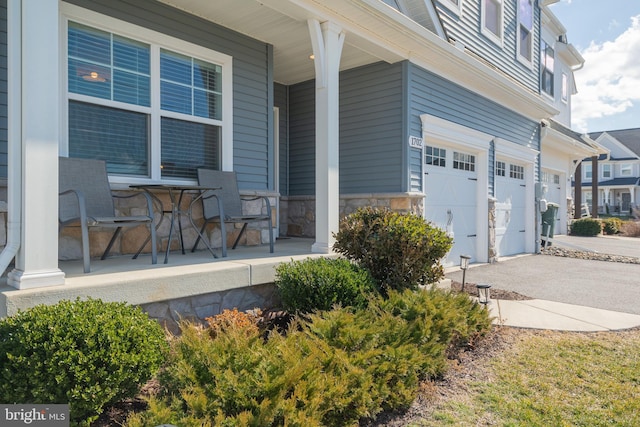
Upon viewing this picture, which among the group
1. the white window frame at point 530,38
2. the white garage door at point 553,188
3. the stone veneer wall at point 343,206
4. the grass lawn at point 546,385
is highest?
the white window frame at point 530,38

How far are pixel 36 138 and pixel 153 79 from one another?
79.4 inches

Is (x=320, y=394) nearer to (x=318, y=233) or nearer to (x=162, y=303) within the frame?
(x=162, y=303)

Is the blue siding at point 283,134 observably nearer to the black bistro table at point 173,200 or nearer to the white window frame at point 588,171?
the black bistro table at point 173,200

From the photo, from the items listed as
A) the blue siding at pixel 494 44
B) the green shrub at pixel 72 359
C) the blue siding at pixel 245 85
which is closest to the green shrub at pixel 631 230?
the blue siding at pixel 494 44

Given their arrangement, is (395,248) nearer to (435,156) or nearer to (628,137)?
(435,156)

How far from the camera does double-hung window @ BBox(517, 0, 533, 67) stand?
9414 mm

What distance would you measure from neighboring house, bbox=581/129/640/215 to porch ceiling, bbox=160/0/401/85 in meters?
28.1

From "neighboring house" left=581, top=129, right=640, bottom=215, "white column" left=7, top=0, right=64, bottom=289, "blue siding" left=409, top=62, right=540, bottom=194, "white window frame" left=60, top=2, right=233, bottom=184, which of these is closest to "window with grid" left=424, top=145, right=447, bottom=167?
"blue siding" left=409, top=62, right=540, bottom=194

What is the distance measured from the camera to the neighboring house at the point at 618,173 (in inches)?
1106

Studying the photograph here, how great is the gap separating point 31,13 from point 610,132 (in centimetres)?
3635

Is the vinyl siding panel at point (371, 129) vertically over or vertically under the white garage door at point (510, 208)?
over

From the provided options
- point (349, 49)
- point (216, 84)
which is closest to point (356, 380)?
point (216, 84)

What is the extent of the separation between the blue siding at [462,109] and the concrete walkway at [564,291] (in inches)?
68.7

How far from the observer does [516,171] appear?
9.20 metres
